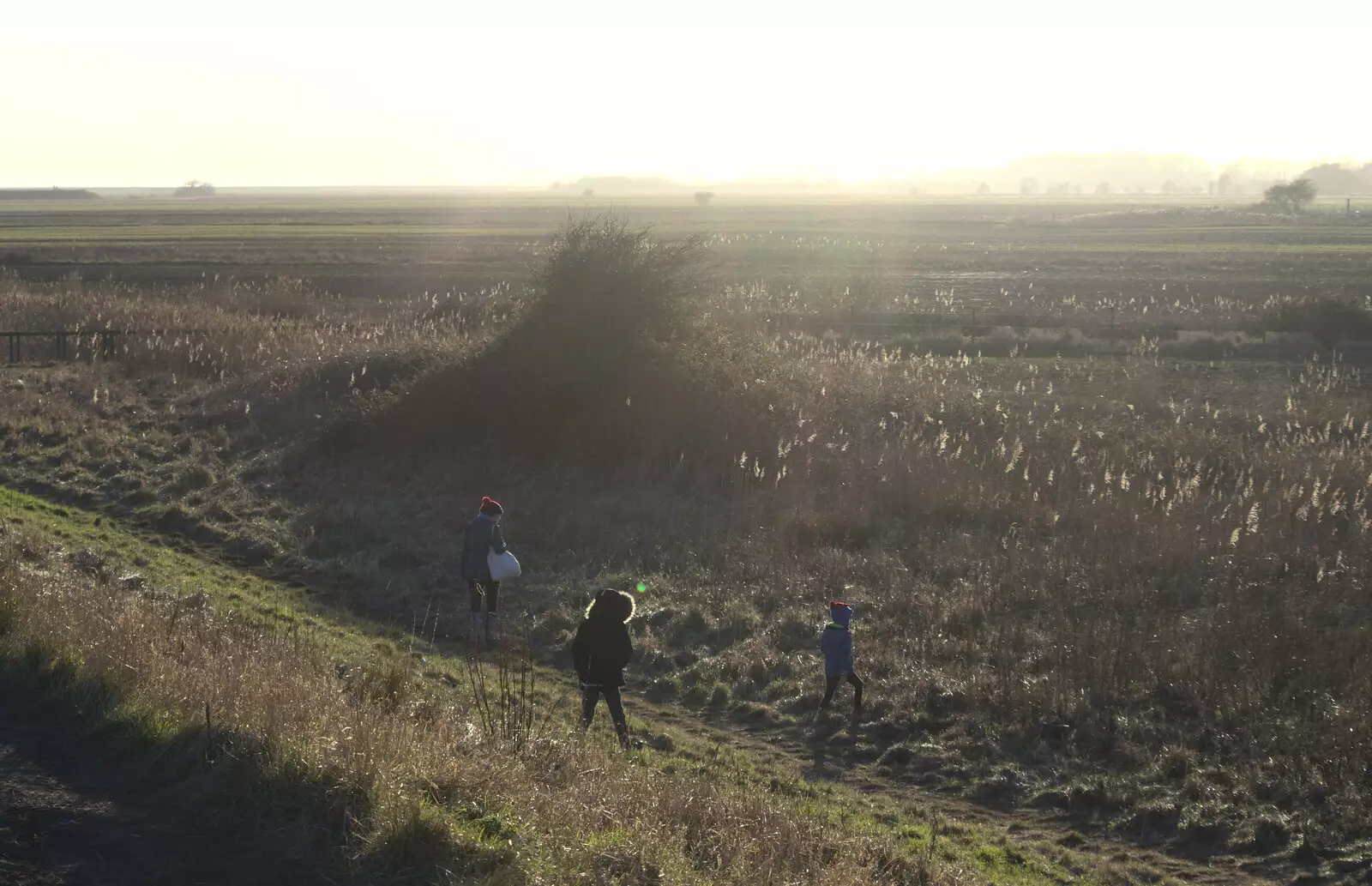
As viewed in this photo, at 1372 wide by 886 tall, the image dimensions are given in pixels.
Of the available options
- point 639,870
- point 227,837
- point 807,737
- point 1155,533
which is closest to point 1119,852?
point 807,737

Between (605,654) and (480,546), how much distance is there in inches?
153

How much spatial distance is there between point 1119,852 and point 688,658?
5.34 metres

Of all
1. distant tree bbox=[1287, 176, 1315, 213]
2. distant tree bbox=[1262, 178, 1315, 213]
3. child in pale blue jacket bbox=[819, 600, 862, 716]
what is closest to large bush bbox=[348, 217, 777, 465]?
child in pale blue jacket bbox=[819, 600, 862, 716]

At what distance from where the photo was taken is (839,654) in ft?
38.3

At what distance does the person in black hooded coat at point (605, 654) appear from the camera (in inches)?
405

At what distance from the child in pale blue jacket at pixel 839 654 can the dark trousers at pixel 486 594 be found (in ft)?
13.5

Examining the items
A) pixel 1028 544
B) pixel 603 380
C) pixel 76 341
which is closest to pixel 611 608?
pixel 1028 544

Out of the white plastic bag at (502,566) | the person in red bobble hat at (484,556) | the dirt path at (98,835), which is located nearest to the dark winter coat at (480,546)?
the person in red bobble hat at (484,556)

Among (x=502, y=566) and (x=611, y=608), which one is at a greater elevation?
(x=611, y=608)

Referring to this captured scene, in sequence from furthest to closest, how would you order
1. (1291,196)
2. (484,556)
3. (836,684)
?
(1291,196)
(484,556)
(836,684)

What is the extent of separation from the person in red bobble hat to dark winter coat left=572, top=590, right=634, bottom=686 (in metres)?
3.35

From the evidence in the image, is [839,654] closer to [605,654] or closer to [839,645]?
[839,645]

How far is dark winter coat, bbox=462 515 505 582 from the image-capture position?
44.9 feet

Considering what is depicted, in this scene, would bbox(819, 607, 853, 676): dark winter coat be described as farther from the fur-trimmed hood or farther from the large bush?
the large bush
